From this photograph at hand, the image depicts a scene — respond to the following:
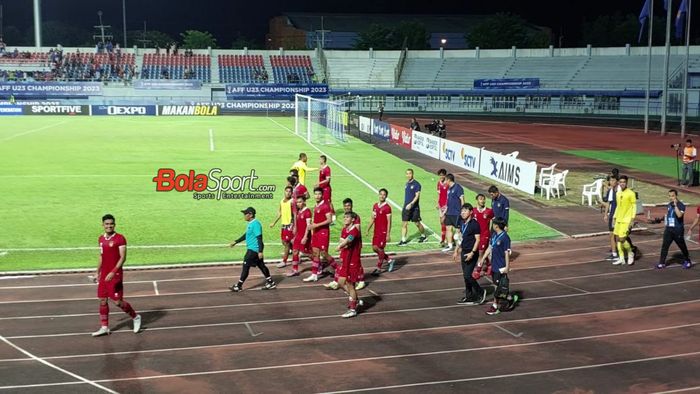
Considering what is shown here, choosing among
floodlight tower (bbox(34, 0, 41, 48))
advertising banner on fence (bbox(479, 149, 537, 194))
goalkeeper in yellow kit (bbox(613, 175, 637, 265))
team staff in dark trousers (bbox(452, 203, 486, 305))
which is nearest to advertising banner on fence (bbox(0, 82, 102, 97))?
floodlight tower (bbox(34, 0, 41, 48))

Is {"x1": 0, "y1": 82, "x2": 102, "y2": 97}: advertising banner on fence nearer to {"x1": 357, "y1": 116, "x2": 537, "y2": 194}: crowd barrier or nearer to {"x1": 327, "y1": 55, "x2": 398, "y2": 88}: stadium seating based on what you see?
{"x1": 327, "y1": 55, "x2": 398, "y2": 88}: stadium seating

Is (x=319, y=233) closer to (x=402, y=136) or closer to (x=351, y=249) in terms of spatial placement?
(x=351, y=249)

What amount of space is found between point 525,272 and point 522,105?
67.0 meters

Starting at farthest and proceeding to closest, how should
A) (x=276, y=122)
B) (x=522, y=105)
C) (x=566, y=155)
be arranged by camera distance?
1. (x=522, y=105)
2. (x=276, y=122)
3. (x=566, y=155)

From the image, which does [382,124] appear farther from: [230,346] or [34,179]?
[230,346]

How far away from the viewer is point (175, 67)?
8931 cm

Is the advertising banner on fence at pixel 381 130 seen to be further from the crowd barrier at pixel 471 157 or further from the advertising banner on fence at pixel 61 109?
the advertising banner on fence at pixel 61 109

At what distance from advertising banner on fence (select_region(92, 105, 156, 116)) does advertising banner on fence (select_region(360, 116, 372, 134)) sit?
28.8 meters

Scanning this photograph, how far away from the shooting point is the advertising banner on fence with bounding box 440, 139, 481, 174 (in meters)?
33.9

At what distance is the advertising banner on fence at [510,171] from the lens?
27.9 m

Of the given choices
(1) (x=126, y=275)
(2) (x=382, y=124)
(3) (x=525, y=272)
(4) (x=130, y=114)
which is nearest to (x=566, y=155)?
(2) (x=382, y=124)

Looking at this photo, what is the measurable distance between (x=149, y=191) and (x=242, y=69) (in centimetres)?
6483

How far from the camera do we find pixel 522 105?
80938mm

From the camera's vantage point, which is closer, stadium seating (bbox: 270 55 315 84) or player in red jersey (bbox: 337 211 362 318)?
player in red jersey (bbox: 337 211 362 318)
